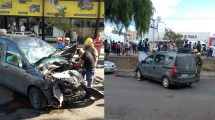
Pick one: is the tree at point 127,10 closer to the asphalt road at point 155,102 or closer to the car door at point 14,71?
the asphalt road at point 155,102

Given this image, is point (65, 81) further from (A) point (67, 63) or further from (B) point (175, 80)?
(B) point (175, 80)

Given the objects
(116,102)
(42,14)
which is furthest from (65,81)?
(42,14)

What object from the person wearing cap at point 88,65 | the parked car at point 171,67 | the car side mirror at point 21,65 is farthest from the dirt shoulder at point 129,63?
the car side mirror at point 21,65

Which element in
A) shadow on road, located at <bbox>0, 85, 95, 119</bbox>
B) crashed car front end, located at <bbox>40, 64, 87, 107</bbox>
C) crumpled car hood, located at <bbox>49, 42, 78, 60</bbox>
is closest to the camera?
crashed car front end, located at <bbox>40, 64, 87, 107</bbox>

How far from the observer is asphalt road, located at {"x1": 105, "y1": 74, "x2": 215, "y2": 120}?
697 centimetres

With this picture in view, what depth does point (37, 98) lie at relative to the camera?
5348 millimetres

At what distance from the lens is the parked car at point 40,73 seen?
5.21 metres

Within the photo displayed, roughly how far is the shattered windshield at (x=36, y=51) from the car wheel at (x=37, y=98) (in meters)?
0.57

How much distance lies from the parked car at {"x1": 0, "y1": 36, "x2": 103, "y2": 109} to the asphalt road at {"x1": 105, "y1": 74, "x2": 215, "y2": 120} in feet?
2.20

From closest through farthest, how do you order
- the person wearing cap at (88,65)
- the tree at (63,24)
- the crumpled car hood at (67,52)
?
the person wearing cap at (88,65) → the crumpled car hood at (67,52) → the tree at (63,24)

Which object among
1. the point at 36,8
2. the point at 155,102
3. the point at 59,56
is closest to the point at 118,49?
the point at 155,102

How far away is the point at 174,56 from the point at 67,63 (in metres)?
6.12

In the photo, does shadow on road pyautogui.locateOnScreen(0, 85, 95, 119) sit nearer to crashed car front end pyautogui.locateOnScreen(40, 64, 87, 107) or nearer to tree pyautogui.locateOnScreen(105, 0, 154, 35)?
crashed car front end pyautogui.locateOnScreen(40, 64, 87, 107)

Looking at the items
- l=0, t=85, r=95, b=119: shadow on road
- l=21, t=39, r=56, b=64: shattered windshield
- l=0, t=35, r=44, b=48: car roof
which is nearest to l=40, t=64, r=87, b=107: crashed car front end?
l=0, t=85, r=95, b=119: shadow on road
